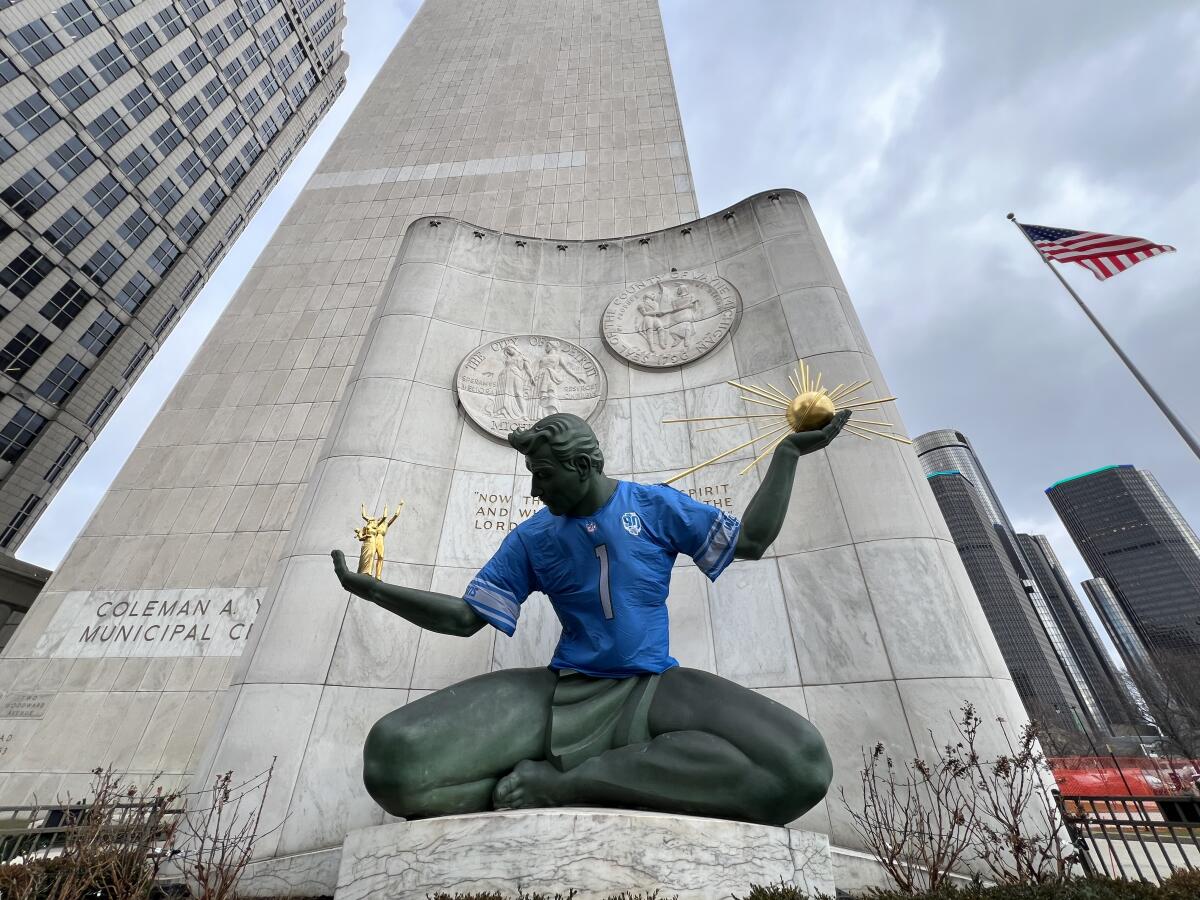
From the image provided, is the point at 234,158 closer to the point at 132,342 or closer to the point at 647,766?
the point at 132,342

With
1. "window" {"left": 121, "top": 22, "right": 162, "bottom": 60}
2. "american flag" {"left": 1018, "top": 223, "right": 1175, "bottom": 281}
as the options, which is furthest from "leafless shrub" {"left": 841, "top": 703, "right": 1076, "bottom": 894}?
"window" {"left": 121, "top": 22, "right": 162, "bottom": 60}

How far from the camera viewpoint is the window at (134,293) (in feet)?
138

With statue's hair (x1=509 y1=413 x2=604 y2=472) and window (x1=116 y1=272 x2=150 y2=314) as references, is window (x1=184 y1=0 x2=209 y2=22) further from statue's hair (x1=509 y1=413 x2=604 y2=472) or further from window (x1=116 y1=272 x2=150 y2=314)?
statue's hair (x1=509 y1=413 x2=604 y2=472)

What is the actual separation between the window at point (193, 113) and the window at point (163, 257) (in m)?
10.1

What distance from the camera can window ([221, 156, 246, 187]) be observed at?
49.1 m

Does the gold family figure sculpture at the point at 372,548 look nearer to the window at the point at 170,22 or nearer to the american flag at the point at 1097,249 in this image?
the american flag at the point at 1097,249

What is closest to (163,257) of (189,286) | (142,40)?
(189,286)

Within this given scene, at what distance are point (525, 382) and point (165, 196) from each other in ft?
178

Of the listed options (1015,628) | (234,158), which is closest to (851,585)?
(234,158)

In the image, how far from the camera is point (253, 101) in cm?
5062

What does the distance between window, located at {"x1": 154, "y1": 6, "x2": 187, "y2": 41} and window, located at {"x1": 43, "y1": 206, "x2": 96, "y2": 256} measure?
58.8ft

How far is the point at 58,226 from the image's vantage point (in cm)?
3581

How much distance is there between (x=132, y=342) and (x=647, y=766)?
56786 mm

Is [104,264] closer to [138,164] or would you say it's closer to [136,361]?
[136,361]
